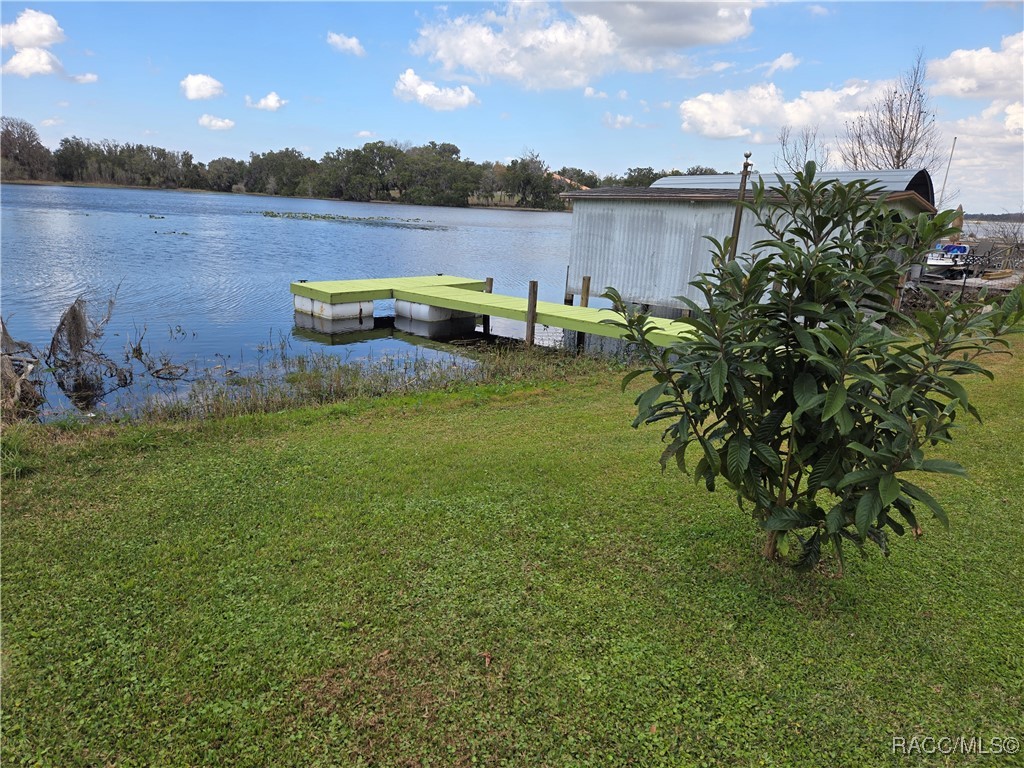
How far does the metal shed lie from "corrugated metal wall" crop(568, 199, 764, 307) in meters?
0.02

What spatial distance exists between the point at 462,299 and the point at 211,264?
13.4m

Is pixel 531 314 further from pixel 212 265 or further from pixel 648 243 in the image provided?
pixel 212 265

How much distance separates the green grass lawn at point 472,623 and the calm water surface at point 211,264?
832 centimetres

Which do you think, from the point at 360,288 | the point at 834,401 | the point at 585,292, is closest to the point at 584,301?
the point at 585,292

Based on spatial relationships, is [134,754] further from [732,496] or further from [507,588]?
[732,496]

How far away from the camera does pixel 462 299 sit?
1434 centimetres

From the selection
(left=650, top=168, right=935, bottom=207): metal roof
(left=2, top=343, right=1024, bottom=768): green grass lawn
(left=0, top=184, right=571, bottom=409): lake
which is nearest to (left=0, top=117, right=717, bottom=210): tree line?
(left=0, top=184, right=571, bottom=409): lake

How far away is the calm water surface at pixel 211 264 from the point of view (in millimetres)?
13695

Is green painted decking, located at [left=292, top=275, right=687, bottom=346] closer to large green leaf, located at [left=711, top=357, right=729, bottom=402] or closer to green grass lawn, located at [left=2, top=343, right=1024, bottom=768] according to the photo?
green grass lawn, located at [left=2, top=343, right=1024, bottom=768]

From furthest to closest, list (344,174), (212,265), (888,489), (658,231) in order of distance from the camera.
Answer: (344,174)
(212,265)
(658,231)
(888,489)

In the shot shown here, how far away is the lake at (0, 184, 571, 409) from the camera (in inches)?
532

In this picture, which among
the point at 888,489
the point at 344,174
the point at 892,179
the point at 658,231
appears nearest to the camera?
the point at 888,489

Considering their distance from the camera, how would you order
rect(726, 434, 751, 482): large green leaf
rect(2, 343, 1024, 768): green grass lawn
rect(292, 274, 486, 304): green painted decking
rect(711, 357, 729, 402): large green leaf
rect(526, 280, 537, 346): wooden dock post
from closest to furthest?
rect(2, 343, 1024, 768): green grass lawn → rect(711, 357, 729, 402): large green leaf → rect(726, 434, 751, 482): large green leaf → rect(526, 280, 537, 346): wooden dock post → rect(292, 274, 486, 304): green painted decking

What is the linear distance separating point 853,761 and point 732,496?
2.30 m
